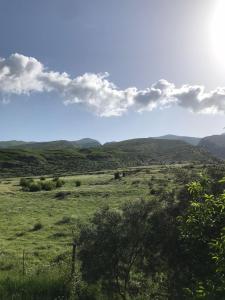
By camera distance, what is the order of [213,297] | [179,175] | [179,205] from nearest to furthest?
[213,297] → [179,205] → [179,175]

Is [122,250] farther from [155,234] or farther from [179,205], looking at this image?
[179,205]

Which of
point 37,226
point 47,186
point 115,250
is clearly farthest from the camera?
point 47,186

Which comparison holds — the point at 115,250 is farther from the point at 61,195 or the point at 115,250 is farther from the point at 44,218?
the point at 61,195

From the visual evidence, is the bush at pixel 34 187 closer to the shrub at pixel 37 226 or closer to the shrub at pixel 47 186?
the shrub at pixel 47 186

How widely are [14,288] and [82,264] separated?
3651 millimetres

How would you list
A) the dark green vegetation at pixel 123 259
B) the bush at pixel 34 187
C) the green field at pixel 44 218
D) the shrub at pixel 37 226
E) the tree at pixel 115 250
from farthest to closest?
the bush at pixel 34 187 < the shrub at pixel 37 226 < the green field at pixel 44 218 < the tree at pixel 115 250 < the dark green vegetation at pixel 123 259

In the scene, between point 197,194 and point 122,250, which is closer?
point 197,194

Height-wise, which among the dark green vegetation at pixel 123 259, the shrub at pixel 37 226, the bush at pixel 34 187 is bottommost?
the bush at pixel 34 187

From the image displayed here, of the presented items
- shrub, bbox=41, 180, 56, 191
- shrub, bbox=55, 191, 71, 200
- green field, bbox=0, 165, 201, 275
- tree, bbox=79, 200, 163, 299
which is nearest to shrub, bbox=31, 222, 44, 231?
green field, bbox=0, 165, 201, 275

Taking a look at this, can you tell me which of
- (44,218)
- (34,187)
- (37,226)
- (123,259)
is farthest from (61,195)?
(123,259)

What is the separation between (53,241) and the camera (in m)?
28.8

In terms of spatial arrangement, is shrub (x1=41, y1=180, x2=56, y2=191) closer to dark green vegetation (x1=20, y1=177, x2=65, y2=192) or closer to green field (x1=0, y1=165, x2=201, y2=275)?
dark green vegetation (x1=20, y1=177, x2=65, y2=192)

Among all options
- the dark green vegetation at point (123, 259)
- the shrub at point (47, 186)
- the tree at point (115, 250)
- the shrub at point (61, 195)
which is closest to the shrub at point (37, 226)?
the dark green vegetation at point (123, 259)

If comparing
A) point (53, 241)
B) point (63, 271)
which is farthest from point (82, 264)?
point (53, 241)
